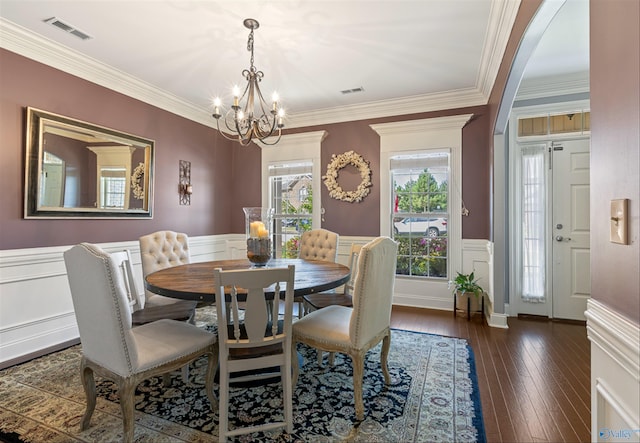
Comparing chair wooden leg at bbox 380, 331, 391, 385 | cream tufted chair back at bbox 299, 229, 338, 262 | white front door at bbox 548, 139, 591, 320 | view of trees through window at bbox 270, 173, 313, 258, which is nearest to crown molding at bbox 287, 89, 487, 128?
view of trees through window at bbox 270, 173, 313, 258

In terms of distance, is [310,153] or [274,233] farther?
[274,233]

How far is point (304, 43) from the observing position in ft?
9.53

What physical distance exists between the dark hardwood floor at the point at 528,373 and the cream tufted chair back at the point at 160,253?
2.46m

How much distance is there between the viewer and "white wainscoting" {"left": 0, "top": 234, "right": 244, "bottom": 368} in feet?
8.91

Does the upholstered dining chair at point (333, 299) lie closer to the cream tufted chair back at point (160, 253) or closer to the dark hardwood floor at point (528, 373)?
A: the dark hardwood floor at point (528, 373)

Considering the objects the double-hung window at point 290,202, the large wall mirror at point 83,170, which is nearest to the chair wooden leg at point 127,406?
the large wall mirror at point 83,170

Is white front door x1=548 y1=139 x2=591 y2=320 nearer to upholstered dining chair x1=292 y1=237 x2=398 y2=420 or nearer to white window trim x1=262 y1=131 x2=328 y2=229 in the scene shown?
upholstered dining chair x1=292 y1=237 x2=398 y2=420

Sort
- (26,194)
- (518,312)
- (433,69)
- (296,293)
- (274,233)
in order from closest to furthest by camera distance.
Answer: (296,293), (26,194), (433,69), (518,312), (274,233)

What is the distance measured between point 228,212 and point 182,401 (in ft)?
11.7

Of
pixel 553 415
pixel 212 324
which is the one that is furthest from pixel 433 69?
→ pixel 212 324

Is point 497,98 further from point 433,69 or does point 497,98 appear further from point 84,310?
point 84,310

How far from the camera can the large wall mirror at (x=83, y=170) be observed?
287 centimetres

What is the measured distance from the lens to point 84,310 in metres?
1.69

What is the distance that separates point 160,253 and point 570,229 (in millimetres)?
4550
